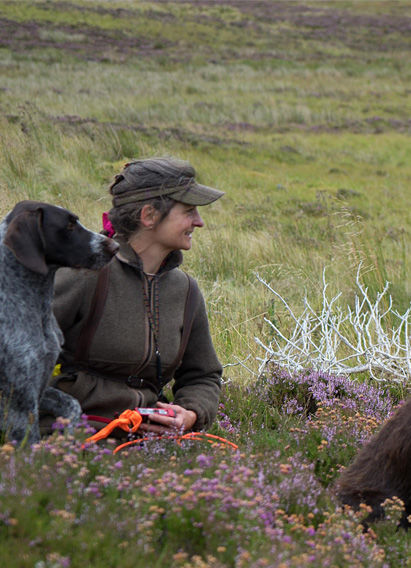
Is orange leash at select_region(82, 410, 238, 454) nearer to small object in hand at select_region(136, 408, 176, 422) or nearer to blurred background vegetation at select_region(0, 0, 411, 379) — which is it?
small object in hand at select_region(136, 408, 176, 422)

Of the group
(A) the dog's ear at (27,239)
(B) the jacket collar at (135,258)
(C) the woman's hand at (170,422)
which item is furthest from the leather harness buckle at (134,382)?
(A) the dog's ear at (27,239)

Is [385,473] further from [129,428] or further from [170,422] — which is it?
[129,428]

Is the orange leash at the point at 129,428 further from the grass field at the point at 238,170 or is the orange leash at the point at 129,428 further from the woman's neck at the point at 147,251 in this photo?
the woman's neck at the point at 147,251

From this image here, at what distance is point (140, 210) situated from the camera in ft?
11.8

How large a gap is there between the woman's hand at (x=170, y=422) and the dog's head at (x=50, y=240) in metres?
0.83

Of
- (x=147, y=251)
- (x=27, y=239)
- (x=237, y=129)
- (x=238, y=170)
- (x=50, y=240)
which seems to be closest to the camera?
(x=27, y=239)

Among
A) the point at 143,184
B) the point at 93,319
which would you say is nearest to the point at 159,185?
the point at 143,184

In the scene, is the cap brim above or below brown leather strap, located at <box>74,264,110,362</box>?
above

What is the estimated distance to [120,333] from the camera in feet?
11.2

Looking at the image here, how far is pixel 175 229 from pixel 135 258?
253mm

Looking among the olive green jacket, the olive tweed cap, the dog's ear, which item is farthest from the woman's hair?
the dog's ear

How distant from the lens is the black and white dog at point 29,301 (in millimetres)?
2766

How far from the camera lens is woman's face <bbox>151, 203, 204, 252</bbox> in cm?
361

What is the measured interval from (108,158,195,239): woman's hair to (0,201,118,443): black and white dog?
644 mm
